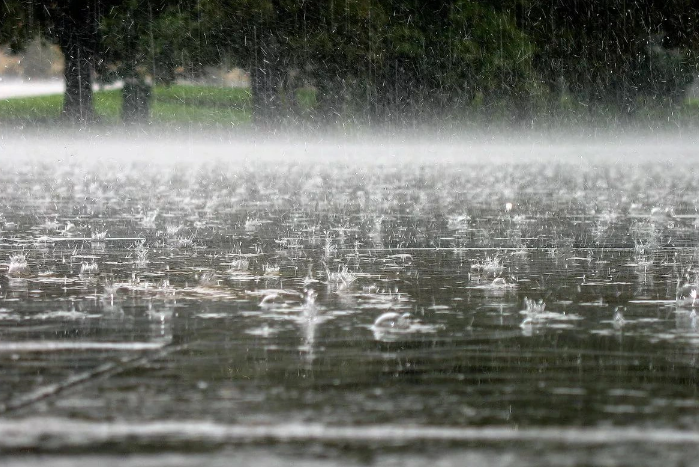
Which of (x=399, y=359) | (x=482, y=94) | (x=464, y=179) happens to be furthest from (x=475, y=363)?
(x=482, y=94)

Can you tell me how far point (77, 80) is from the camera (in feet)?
152

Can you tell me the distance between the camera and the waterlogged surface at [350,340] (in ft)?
12.0

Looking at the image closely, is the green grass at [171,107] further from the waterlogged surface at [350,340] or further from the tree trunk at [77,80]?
the waterlogged surface at [350,340]

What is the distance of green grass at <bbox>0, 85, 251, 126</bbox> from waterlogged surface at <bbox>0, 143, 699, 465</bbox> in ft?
120

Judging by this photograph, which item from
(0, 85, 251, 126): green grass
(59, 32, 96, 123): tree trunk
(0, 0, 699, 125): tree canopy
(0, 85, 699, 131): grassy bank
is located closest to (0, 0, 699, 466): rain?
(59, 32, 96, 123): tree trunk

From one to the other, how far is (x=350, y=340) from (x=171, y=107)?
155 ft

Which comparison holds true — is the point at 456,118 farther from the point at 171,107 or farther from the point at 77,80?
the point at 77,80

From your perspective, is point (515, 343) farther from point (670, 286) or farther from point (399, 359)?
point (670, 286)

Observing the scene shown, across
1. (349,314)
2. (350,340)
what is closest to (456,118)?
(349,314)

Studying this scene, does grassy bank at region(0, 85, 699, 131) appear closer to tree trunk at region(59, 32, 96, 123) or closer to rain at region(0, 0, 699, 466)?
tree trunk at region(59, 32, 96, 123)

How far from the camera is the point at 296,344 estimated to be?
5.28 metres

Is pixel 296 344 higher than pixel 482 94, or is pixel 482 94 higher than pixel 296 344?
pixel 482 94

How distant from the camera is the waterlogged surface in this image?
12.0ft

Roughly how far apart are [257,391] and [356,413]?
46 cm
